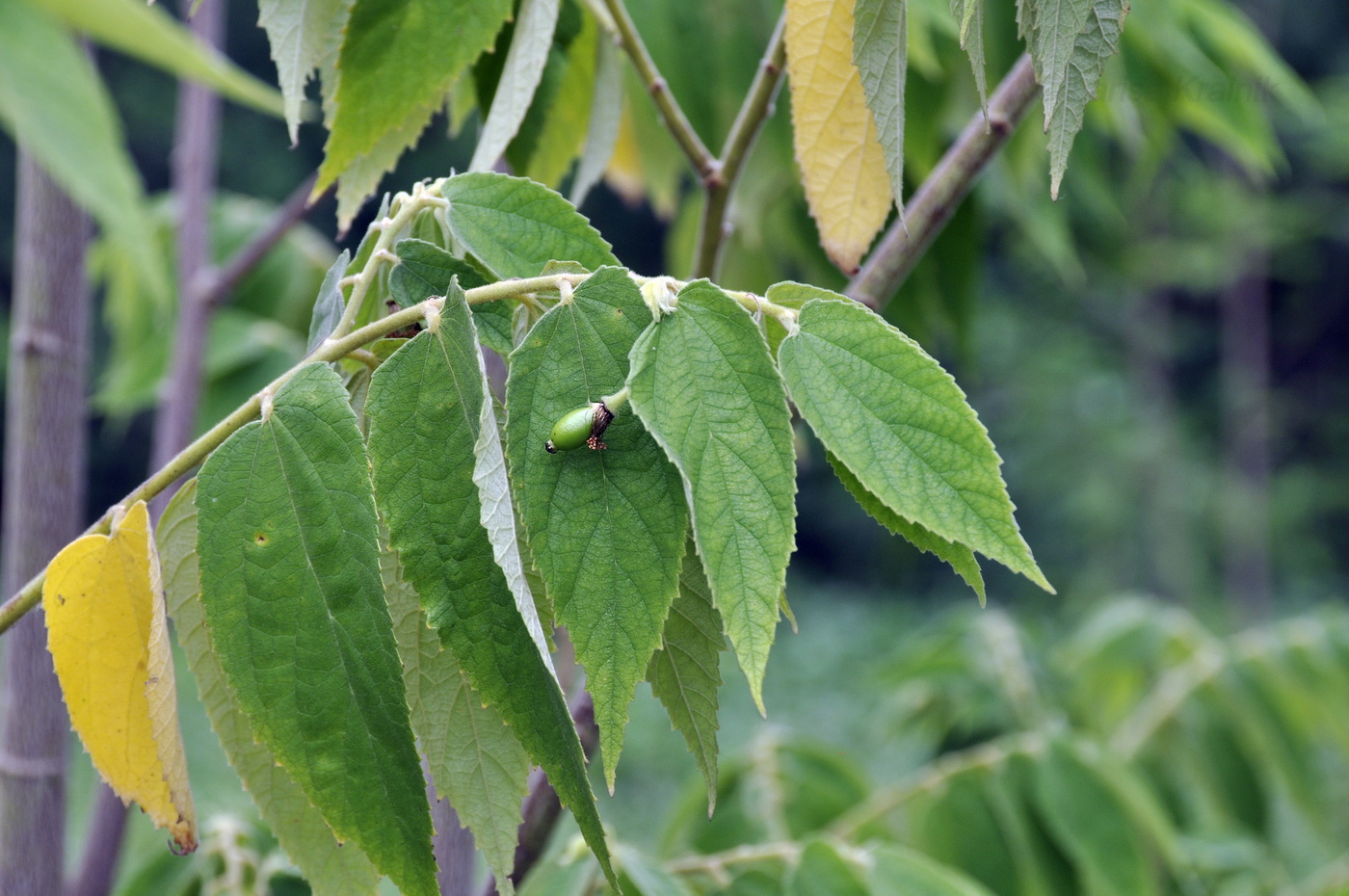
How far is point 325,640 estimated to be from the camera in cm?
25

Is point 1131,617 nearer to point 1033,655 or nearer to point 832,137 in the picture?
point 1033,655

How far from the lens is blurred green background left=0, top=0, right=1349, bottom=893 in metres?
0.73

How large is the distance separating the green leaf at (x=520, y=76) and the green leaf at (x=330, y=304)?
61 millimetres

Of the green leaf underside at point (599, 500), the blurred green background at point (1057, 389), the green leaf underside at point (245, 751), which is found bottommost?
the blurred green background at point (1057, 389)

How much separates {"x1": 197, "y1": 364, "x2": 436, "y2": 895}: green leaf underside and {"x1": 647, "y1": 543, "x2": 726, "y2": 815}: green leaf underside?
6cm

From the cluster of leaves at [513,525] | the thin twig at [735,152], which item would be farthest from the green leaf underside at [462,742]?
the thin twig at [735,152]

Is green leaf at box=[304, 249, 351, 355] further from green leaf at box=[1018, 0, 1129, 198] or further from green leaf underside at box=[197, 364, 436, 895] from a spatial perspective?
green leaf at box=[1018, 0, 1129, 198]

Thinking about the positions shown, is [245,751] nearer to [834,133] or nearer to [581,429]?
[581,429]

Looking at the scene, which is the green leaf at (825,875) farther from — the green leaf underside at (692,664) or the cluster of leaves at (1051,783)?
the green leaf underside at (692,664)

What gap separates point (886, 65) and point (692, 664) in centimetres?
17

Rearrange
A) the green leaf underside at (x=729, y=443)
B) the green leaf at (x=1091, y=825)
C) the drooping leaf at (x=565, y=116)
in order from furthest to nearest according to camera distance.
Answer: the green leaf at (x=1091, y=825) → the drooping leaf at (x=565, y=116) → the green leaf underside at (x=729, y=443)

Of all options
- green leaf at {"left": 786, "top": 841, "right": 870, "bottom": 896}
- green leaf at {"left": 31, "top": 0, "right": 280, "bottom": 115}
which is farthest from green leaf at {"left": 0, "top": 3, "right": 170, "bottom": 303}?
green leaf at {"left": 786, "top": 841, "right": 870, "bottom": 896}

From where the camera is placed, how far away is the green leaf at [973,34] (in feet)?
0.91

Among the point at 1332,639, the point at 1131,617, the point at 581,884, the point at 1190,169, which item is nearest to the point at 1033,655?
the point at 1131,617
